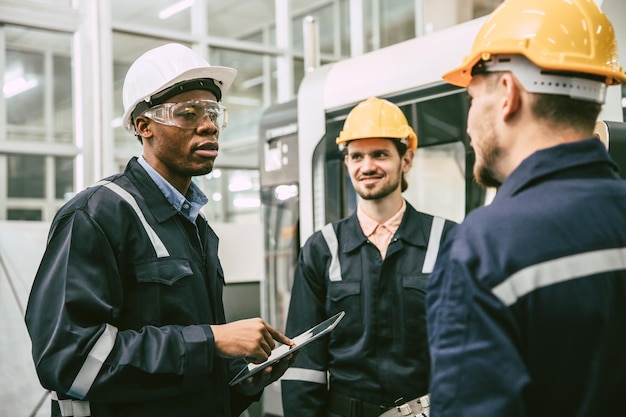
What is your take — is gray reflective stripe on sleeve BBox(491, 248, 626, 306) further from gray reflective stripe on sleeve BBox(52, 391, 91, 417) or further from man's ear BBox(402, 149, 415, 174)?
man's ear BBox(402, 149, 415, 174)

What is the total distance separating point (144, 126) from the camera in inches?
66.3

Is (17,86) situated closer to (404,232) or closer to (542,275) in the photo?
(404,232)

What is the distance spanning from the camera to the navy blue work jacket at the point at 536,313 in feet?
2.95

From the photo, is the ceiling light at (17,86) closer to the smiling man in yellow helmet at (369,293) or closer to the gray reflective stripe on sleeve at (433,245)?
the smiling man in yellow helmet at (369,293)

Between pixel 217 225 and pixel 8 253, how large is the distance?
96 centimetres

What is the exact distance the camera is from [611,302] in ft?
3.01

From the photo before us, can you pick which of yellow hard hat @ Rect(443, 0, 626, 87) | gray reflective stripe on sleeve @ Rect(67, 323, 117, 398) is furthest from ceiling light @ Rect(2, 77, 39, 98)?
yellow hard hat @ Rect(443, 0, 626, 87)

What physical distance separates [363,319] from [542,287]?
4.30ft

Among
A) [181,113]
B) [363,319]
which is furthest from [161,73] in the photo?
[363,319]

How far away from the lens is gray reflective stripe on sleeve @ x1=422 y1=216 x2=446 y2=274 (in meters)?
2.19

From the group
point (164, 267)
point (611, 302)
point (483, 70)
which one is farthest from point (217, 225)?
point (611, 302)

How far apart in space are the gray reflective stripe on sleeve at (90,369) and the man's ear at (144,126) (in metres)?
0.55

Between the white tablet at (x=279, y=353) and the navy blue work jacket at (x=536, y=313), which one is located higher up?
the navy blue work jacket at (x=536, y=313)

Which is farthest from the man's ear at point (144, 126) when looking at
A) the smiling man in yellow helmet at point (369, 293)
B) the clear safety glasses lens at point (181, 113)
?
the smiling man in yellow helmet at point (369, 293)
